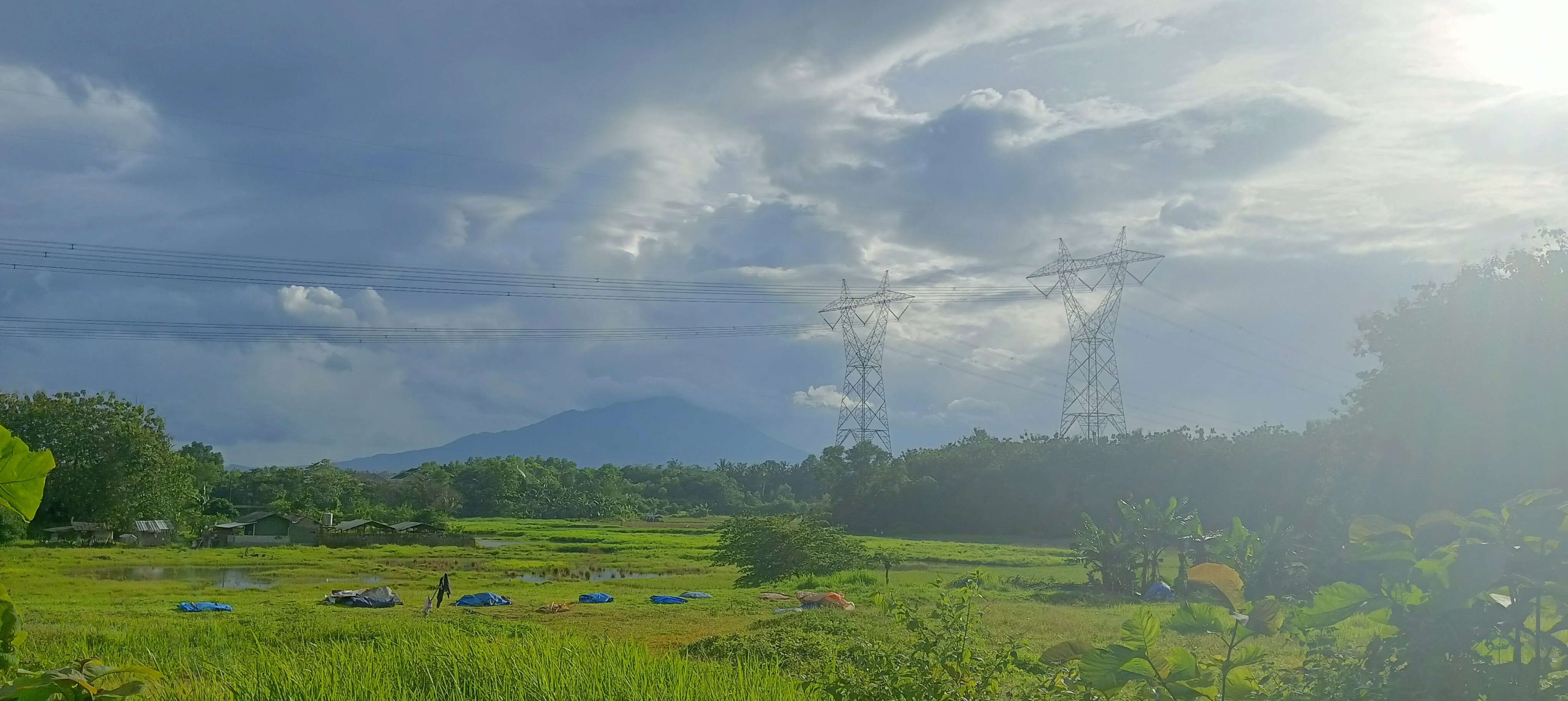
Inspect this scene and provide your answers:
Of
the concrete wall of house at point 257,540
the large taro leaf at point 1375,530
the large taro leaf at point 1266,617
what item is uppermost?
the large taro leaf at point 1375,530

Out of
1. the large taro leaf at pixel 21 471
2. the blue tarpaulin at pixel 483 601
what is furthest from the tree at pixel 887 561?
the large taro leaf at pixel 21 471

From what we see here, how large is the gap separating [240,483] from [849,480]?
2418 inches

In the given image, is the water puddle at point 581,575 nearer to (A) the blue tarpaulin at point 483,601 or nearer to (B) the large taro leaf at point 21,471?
(A) the blue tarpaulin at point 483,601

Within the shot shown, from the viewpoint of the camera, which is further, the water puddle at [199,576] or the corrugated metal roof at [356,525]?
the corrugated metal roof at [356,525]

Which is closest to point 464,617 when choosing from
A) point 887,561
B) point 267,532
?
point 887,561

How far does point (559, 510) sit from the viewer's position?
101562 millimetres

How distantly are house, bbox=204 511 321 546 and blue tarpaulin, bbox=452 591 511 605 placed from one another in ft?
131

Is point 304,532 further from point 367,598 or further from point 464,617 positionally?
point 464,617

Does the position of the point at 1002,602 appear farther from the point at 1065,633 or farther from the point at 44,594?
the point at 44,594

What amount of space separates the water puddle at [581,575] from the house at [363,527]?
84.7ft

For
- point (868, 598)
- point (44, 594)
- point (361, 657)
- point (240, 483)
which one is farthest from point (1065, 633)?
point (240, 483)

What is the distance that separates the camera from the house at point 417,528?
65.9 meters

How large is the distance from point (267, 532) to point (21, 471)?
73.9m

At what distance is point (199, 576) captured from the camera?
38.7 m
